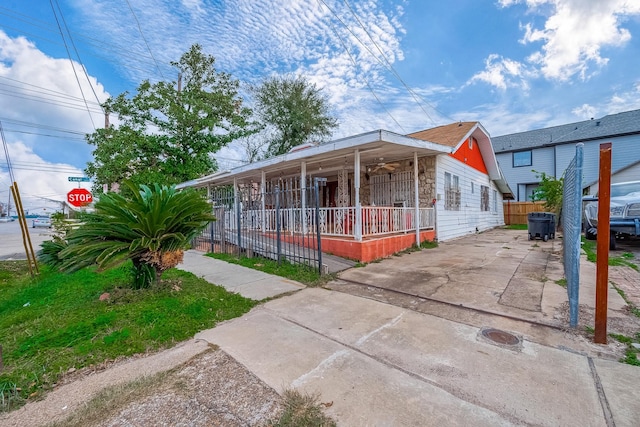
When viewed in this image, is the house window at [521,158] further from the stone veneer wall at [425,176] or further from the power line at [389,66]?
the stone veneer wall at [425,176]

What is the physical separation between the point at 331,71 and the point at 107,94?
13.2 m

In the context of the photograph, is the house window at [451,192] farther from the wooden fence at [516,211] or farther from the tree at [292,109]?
the tree at [292,109]

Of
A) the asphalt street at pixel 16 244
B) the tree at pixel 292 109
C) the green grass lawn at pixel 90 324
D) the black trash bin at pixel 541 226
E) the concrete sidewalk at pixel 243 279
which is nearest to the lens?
the green grass lawn at pixel 90 324

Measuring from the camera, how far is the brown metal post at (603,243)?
8.20ft

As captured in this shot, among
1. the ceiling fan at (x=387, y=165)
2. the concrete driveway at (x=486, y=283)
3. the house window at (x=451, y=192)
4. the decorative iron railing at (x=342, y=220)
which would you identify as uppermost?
the ceiling fan at (x=387, y=165)

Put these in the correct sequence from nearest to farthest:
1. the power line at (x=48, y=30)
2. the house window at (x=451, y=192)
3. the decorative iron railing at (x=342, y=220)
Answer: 1. the decorative iron railing at (x=342, y=220)
2. the power line at (x=48, y=30)
3. the house window at (x=451, y=192)

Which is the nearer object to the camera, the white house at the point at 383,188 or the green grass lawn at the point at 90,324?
the green grass lawn at the point at 90,324

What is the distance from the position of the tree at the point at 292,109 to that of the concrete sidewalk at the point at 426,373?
19012 millimetres

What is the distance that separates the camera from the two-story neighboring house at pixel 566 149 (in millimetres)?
18469

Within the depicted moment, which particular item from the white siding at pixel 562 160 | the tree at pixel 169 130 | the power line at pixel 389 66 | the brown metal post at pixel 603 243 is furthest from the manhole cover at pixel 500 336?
the white siding at pixel 562 160

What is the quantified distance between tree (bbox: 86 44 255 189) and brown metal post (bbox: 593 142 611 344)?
52.0 ft

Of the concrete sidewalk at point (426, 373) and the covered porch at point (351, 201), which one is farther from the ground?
the covered porch at point (351, 201)

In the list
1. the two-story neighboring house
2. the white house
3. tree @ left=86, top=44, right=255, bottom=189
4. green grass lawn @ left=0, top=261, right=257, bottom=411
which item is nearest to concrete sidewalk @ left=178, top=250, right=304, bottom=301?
green grass lawn @ left=0, top=261, right=257, bottom=411

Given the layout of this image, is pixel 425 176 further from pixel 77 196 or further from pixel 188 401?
pixel 77 196
